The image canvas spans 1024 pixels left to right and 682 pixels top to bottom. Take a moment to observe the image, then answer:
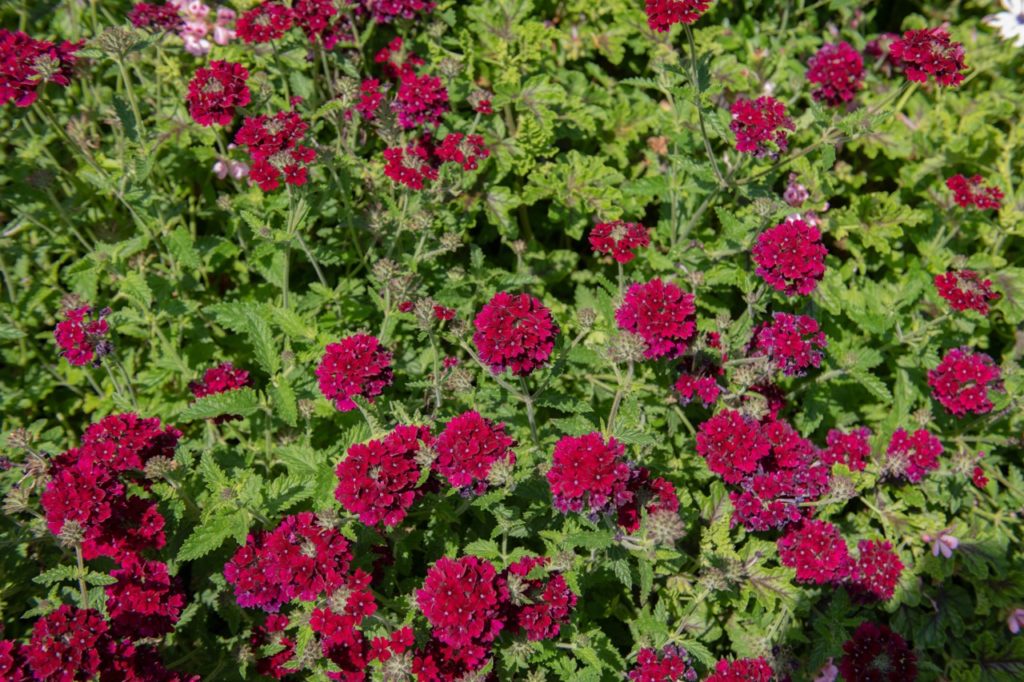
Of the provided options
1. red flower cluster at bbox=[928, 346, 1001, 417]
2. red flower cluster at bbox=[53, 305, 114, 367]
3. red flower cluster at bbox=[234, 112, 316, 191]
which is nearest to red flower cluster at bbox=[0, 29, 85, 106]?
red flower cluster at bbox=[234, 112, 316, 191]

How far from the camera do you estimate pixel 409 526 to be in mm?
3920

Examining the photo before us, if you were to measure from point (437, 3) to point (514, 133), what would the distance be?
49.9 inches

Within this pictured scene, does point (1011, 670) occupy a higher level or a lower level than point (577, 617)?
lower

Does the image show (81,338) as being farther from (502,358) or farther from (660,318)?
(660,318)

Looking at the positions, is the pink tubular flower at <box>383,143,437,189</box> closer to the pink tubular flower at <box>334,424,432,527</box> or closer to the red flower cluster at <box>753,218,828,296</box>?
the pink tubular flower at <box>334,424,432,527</box>

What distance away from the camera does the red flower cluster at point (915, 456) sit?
4148 millimetres

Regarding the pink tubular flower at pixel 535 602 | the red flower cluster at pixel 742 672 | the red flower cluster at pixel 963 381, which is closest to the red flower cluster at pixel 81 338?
the pink tubular flower at pixel 535 602

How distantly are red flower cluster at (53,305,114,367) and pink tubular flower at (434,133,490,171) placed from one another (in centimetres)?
218

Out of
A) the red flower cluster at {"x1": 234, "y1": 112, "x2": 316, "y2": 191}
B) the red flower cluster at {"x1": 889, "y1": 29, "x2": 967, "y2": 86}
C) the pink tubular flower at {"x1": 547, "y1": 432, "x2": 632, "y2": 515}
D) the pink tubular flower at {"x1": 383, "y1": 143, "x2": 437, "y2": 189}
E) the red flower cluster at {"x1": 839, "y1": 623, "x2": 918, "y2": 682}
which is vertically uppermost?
the red flower cluster at {"x1": 889, "y1": 29, "x2": 967, "y2": 86}

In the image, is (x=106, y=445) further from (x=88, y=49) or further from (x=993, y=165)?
(x=993, y=165)

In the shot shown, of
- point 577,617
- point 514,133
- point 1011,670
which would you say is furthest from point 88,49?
point 1011,670

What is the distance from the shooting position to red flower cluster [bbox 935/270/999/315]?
A: 4254 mm

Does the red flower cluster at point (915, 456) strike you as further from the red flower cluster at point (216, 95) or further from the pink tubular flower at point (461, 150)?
the red flower cluster at point (216, 95)

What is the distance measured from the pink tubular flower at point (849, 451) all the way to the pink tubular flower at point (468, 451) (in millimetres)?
2266
